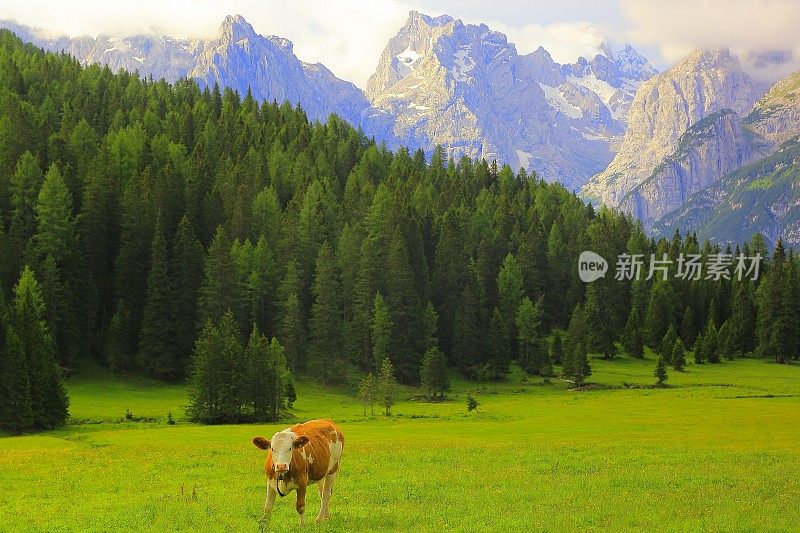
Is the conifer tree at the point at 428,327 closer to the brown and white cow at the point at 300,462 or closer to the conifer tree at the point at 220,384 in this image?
the conifer tree at the point at 220,384

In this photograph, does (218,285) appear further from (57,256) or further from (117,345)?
(57,256)

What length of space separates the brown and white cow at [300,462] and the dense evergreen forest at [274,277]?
53.6 meters

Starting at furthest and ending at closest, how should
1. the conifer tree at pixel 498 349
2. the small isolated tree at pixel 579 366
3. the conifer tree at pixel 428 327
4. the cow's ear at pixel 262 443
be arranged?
the conifer tree at pixel 498 349 → the conifer tree at pixel 428 327 → the small isolated tree at pixel 579 366 → the cow's ear at pixel 262 443

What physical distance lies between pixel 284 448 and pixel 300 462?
91 centimetres

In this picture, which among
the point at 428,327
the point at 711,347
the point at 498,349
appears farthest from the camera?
the point at 711,347

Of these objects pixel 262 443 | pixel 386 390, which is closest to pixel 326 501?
pixel 262 443

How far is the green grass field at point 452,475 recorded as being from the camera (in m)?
24.8

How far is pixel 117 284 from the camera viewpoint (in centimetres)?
11144

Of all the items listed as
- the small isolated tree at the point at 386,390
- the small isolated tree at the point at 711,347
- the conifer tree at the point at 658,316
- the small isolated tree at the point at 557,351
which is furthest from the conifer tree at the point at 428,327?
the conifer tree at the point at 658,316

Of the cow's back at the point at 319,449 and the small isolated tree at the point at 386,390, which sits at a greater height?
the cow's back at the point at 319,449

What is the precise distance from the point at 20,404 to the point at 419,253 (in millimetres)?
72055

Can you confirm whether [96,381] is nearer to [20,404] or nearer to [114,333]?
[114,333]

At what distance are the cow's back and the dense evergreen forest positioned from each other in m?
53.1

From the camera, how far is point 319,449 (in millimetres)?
24250
